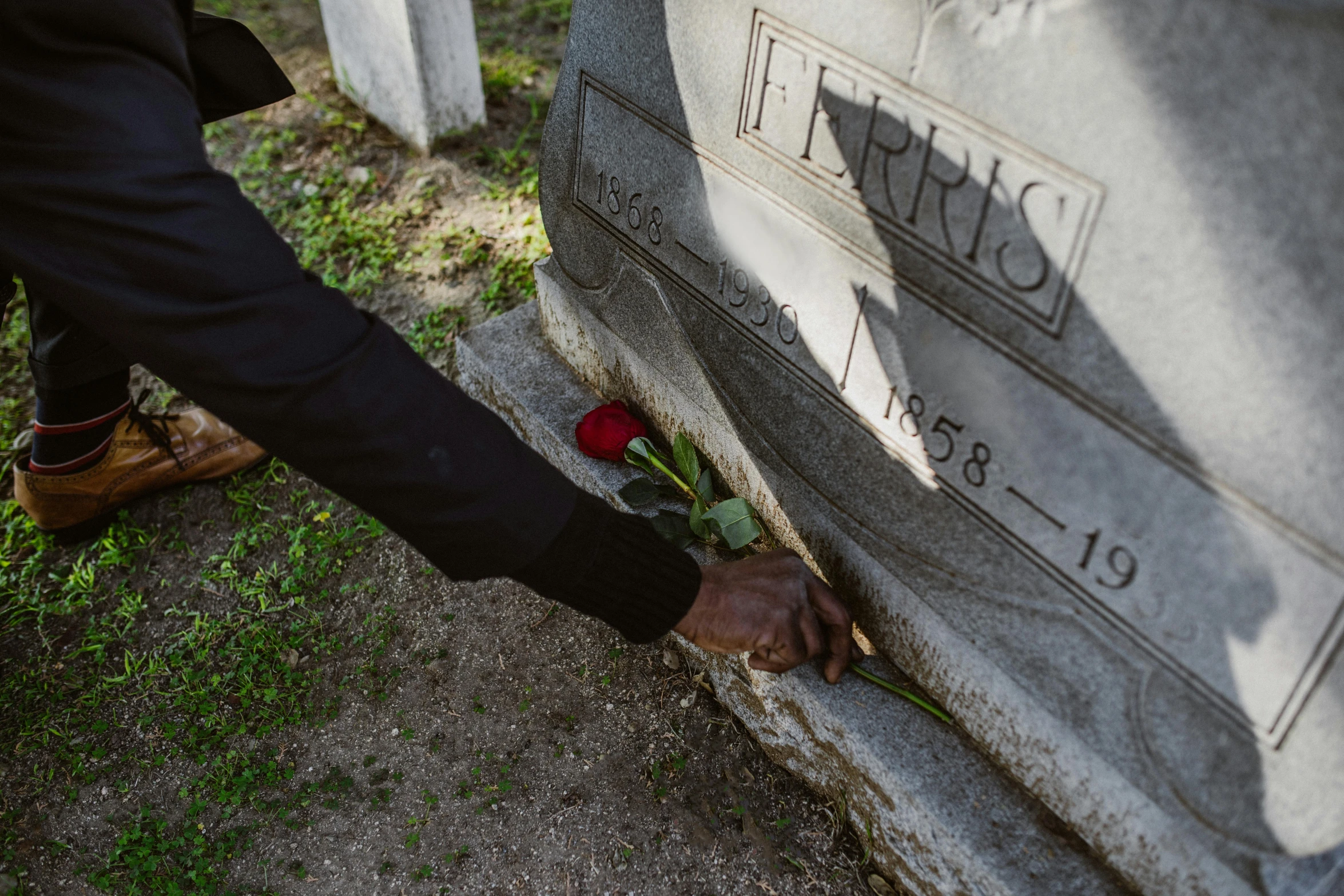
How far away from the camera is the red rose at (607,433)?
2256 millimetres

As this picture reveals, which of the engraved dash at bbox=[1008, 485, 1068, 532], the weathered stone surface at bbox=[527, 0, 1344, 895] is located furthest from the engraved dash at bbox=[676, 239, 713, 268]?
the engraved dash at bbox=[1008, 485, 1068, 532]

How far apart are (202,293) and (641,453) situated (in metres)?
1.13

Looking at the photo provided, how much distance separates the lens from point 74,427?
2568 millimetres

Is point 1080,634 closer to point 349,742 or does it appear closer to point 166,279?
point 166,279

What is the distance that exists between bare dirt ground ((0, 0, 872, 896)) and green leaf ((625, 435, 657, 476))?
436 mm

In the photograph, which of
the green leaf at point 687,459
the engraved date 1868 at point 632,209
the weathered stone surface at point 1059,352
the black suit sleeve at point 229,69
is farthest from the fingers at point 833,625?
the black suit sleeve at point 229,69

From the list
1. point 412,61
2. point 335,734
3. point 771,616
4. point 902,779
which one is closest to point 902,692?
point 902,779

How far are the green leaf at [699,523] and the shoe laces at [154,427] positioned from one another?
5.46ft

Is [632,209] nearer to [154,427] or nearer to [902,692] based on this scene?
[902,692]

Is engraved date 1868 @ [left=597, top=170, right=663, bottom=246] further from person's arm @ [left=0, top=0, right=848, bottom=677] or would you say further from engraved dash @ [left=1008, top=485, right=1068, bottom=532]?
engraved dash @ [left=1008, top=485, right=1068, bottom=532]

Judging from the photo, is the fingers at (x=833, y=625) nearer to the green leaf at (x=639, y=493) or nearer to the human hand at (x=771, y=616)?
the human hand at (x=771, y=616)

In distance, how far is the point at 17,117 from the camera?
4.11 ft

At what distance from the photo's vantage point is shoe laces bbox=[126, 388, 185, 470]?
272cm

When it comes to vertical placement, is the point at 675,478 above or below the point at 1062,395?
below
